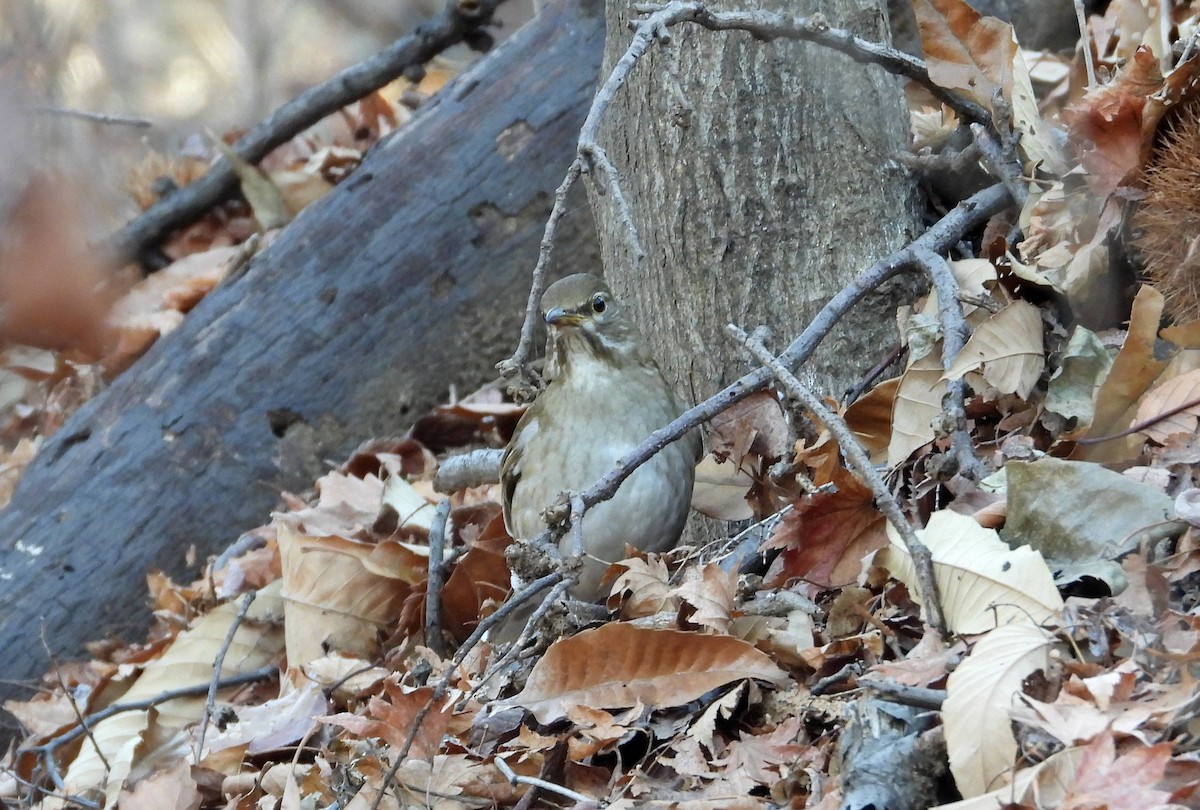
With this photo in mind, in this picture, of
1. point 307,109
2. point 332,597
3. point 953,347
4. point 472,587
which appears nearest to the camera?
point 953,347

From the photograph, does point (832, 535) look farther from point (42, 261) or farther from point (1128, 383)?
point (42, 261)

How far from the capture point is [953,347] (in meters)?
3.16

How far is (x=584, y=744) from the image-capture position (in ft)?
8.93

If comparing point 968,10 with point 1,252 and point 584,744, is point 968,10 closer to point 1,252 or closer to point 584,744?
point 584,744

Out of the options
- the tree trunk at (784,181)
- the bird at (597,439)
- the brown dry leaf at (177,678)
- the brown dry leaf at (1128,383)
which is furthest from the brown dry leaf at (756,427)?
the brown dry leaf at (177,678)

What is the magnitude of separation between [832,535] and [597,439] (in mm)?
1138

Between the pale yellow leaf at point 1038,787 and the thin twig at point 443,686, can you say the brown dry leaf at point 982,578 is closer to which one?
the pale yellow leaf at point 1038,787

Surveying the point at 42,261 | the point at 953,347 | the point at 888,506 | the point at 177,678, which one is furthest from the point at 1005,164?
the point at 177,678

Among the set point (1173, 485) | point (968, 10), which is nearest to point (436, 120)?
point (968, 10)

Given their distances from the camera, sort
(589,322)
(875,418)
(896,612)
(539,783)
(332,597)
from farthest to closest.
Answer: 1. (332,597)
2. (589,322)
3. (875,418)
4. (896,612)
5. (539,783)

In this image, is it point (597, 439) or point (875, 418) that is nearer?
point (875, 418)

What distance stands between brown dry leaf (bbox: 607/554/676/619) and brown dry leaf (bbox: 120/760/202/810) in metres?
1.30

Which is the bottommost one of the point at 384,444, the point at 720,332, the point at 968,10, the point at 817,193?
the point at 384,444

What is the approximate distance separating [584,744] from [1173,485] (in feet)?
4.48
